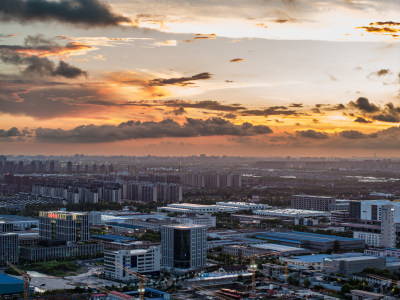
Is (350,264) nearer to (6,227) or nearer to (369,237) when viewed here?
(369,237)

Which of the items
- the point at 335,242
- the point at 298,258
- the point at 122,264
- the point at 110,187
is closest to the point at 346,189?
the point at 110,187

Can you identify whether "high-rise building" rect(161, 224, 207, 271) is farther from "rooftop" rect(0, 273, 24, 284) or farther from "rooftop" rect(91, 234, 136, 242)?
"rooftop" rect(0, 273, 24, 284)

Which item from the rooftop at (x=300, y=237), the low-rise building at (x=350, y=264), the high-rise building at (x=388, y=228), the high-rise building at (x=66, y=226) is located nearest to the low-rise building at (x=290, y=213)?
the rooftop at (x=300, y=237)

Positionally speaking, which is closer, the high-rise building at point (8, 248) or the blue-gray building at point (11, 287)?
the blue-gray building at point (11, 287)

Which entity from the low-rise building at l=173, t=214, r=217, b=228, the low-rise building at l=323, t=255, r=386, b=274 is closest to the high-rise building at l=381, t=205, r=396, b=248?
the low-rise building at l=323, t=255, r=386, b=274

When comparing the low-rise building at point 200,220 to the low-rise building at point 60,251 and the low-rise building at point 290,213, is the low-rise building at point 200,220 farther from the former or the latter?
the low-rise building at point 60,251

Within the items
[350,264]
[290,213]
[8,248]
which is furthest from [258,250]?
[290,213]
